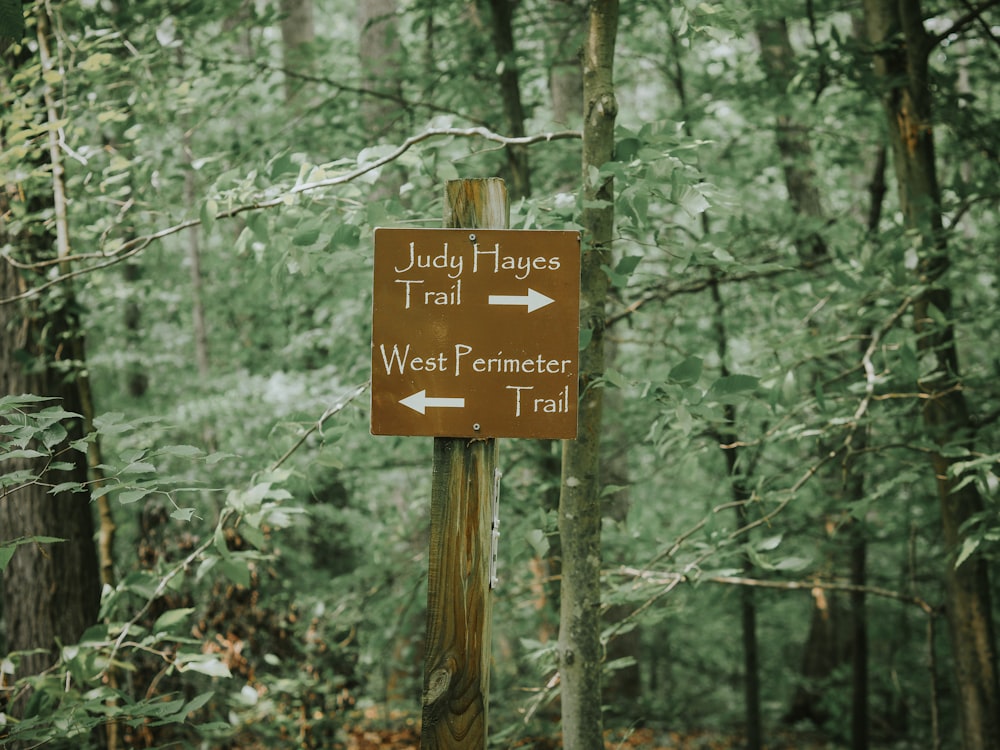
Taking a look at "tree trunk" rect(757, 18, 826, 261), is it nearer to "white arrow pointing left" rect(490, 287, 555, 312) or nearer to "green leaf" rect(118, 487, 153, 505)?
"white arrow pointing left" rect(490, 287, 555, 312)

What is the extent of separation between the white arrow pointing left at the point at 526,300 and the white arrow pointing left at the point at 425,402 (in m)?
0.24

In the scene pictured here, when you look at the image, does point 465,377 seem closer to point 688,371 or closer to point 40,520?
point 688,371

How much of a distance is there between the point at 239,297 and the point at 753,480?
22.9 feet

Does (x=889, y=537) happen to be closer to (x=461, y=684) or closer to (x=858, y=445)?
(x=858, y=445)

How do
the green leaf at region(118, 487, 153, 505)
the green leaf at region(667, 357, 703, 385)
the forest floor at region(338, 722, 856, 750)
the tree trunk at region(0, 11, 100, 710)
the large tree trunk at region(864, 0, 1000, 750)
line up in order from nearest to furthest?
the green leaf at region(118, 487, 153, 505), the green leaf at region(667, 357, 703, 385), the large tree trunk at region(864, 0, 1000, 750), the tree trunk at region(0, 11, 100, 710), the forest floor at region(338, 722, 856, 750)

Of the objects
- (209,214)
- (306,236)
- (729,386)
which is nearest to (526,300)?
(729,386)

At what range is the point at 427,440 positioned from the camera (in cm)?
570

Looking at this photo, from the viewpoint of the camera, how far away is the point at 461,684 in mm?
1865

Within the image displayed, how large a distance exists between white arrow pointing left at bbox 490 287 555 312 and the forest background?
52 cm

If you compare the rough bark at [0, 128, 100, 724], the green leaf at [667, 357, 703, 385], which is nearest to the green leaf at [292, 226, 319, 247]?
the green leaf at [667, 357, 703, 385]

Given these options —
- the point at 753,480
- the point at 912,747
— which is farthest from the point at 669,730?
the point at 753,480

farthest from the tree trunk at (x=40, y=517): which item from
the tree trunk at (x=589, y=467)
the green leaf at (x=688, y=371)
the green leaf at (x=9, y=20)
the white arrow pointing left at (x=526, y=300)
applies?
the green leaf at (x=688, y=371)

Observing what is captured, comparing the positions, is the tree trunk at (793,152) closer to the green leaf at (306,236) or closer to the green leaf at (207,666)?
the green leaf at (306,236)

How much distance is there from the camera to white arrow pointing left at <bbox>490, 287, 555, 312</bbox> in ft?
6.16
